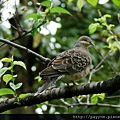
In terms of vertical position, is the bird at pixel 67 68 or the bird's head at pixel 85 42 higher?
the bird's head at pixel 85 42

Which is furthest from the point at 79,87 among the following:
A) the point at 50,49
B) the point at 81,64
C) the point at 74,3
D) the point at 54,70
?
the point at 74,3

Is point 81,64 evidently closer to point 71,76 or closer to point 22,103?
point 71,76

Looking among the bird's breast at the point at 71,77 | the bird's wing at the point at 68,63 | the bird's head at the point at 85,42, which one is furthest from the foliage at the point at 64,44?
the bird's breast at the point at 71,77

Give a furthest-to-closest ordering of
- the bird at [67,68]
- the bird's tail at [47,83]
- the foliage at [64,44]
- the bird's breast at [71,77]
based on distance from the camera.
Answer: the foliage at [64,44] < the bird's breast at [71,77] < the bird at [67,68] < the bird's tail at [47,83]

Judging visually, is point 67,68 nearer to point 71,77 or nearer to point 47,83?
point 71,77

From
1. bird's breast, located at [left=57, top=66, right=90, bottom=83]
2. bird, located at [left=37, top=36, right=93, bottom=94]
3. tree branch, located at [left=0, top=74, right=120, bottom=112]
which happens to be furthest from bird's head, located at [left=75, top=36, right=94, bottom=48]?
tree branch, located at [left=0, top=74, right=120, bottom=112]

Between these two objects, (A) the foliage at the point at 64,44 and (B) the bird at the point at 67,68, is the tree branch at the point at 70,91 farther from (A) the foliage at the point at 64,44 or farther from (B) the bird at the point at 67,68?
(A) the foliage at the point at 64,44

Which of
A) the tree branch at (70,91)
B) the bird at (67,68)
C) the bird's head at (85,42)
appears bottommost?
the tree branch at (70,91)

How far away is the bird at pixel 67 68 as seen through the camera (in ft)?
7.50

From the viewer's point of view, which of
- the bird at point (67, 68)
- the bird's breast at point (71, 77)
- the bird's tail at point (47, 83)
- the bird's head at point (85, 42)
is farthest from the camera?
the bird's head at point (85, 42)

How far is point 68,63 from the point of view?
2.54m

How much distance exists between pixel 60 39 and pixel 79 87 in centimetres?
248

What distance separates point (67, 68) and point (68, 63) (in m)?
0.07

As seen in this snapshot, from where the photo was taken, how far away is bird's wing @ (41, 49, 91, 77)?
2352mm
